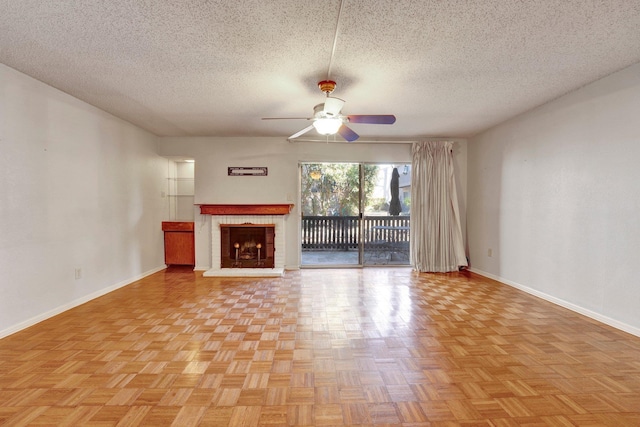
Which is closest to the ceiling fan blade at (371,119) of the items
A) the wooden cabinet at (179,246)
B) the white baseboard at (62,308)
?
the white baseboard at (62,308)

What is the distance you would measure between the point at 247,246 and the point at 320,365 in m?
3.45

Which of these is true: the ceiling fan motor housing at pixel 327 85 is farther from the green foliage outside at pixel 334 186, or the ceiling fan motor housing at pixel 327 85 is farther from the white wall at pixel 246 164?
the green foliage outside at pixel 334 186

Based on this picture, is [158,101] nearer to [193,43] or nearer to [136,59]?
[136,59]

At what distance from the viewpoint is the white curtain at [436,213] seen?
4977mm

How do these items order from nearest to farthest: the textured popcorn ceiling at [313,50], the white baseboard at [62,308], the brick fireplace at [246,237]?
the textured popcorn ceiling at [313,50] < the white baseboard at [62,308] < the brick fireplace at [246,237]

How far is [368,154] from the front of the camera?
5.20 metres

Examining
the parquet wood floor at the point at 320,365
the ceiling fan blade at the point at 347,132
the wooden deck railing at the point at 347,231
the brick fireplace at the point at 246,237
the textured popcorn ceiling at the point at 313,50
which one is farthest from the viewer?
the wooden deck railing at the point at 347,231

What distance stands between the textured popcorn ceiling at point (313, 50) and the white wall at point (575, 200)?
32 cm

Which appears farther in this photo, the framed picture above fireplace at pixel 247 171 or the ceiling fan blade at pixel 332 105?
the framed picture above fireplace at pixel 247 171

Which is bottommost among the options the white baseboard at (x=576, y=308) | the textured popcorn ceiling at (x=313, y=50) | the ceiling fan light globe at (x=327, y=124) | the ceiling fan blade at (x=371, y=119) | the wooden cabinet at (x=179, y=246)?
the white baseboard at (x=576, y=308)

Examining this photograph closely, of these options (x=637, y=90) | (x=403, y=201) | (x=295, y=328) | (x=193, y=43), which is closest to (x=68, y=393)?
(x=295, y=328)

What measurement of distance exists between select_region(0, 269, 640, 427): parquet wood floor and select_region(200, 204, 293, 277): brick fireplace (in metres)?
1.64

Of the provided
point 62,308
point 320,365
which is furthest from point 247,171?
point 320,365

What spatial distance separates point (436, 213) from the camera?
16.4ft
